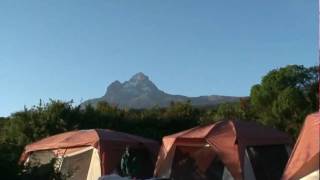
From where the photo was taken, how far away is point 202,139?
16.1 meters

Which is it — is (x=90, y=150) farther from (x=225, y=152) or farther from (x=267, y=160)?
(x=267, y=160)

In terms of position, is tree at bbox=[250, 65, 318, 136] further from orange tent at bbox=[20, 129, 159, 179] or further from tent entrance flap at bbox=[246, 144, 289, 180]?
orange tent at bbox=[20, 129, 159, 179]

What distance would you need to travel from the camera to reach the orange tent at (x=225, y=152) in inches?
621

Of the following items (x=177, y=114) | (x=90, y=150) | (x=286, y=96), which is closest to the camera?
(x=90, y=150)

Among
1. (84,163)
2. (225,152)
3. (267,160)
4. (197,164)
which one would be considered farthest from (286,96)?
(84,163)

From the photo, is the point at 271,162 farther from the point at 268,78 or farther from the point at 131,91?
the point at 131,91

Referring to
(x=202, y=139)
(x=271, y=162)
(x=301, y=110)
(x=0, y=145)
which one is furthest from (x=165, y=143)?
(x=301, y=110)

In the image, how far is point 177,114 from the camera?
26.6 m

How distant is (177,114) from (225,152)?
10897 millimetres

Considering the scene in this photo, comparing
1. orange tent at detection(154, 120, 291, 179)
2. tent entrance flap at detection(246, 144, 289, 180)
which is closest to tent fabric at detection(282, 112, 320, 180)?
orange tent at detection(154, 120, 291, 179)

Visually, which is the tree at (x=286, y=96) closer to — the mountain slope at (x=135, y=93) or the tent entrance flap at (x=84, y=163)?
the tent entrance flap at (x=84, y=163)

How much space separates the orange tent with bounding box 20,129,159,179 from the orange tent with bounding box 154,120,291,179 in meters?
1.32

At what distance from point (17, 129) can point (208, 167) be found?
10.3 m

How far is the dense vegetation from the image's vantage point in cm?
2400
